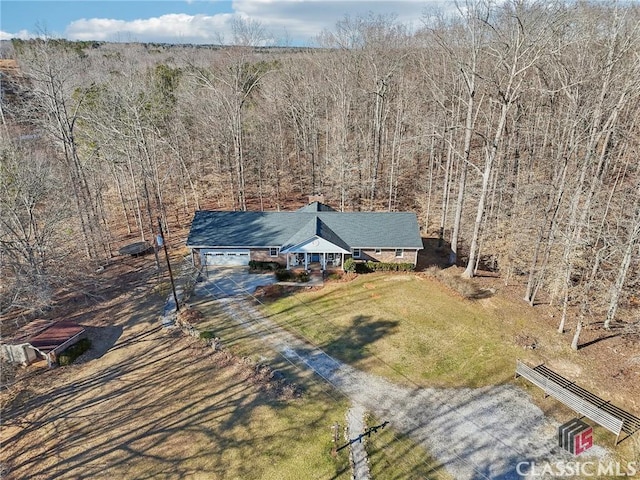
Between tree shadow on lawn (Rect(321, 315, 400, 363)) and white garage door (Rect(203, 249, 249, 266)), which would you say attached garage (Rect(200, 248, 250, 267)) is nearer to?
white garage door (Rect(203, 249, 249, 266))

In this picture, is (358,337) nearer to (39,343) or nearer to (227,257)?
(227,257)

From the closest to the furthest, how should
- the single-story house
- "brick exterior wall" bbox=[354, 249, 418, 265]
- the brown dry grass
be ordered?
the brown dry grass < the single-story house < "brick exterior wall" bbox=[354, 249, 418, 265]

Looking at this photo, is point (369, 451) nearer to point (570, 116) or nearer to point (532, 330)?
point (532, 330)

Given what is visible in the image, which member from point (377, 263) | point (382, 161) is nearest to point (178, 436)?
point (377, 263)

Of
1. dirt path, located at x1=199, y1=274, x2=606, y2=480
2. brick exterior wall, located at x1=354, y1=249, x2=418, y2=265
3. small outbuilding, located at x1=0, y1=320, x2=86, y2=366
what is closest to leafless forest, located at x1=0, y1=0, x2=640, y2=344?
small outbuilding, located at x1=0, y1=320, x2=86, y2=366

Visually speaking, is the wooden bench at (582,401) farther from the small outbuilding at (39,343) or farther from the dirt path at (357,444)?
the small outbuilding at (39,343)
